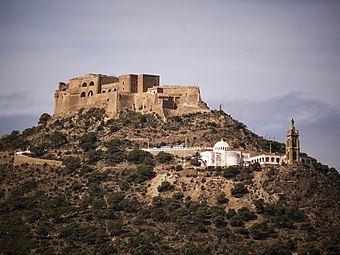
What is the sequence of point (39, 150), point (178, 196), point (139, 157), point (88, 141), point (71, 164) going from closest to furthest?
point (178, 196) < point (139, 157) < point (71, 164) < point (88, 141) < point (39, 150)

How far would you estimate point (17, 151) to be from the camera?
442ft

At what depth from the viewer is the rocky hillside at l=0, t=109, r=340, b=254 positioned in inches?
4461

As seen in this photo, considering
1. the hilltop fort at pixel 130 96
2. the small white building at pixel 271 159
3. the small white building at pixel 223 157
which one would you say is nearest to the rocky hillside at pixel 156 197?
the hilltop fort at pixel 130 96

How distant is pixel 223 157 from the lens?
124 metres

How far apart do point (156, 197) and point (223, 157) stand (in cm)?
858

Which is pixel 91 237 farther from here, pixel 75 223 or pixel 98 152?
pixel 98 152

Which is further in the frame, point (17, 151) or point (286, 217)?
point (17, 151)

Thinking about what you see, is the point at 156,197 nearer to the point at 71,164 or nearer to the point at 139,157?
the point at 139,157

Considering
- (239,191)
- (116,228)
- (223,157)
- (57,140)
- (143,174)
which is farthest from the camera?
(57,140)

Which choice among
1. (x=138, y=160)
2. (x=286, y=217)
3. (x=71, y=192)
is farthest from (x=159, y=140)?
(x=286, y=217)

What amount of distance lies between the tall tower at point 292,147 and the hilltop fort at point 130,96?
15219mm

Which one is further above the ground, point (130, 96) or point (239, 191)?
point (130, 96)

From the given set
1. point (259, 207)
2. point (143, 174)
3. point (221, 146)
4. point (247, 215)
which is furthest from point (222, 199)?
point (143, 174)

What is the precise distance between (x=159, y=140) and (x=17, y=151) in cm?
1680
